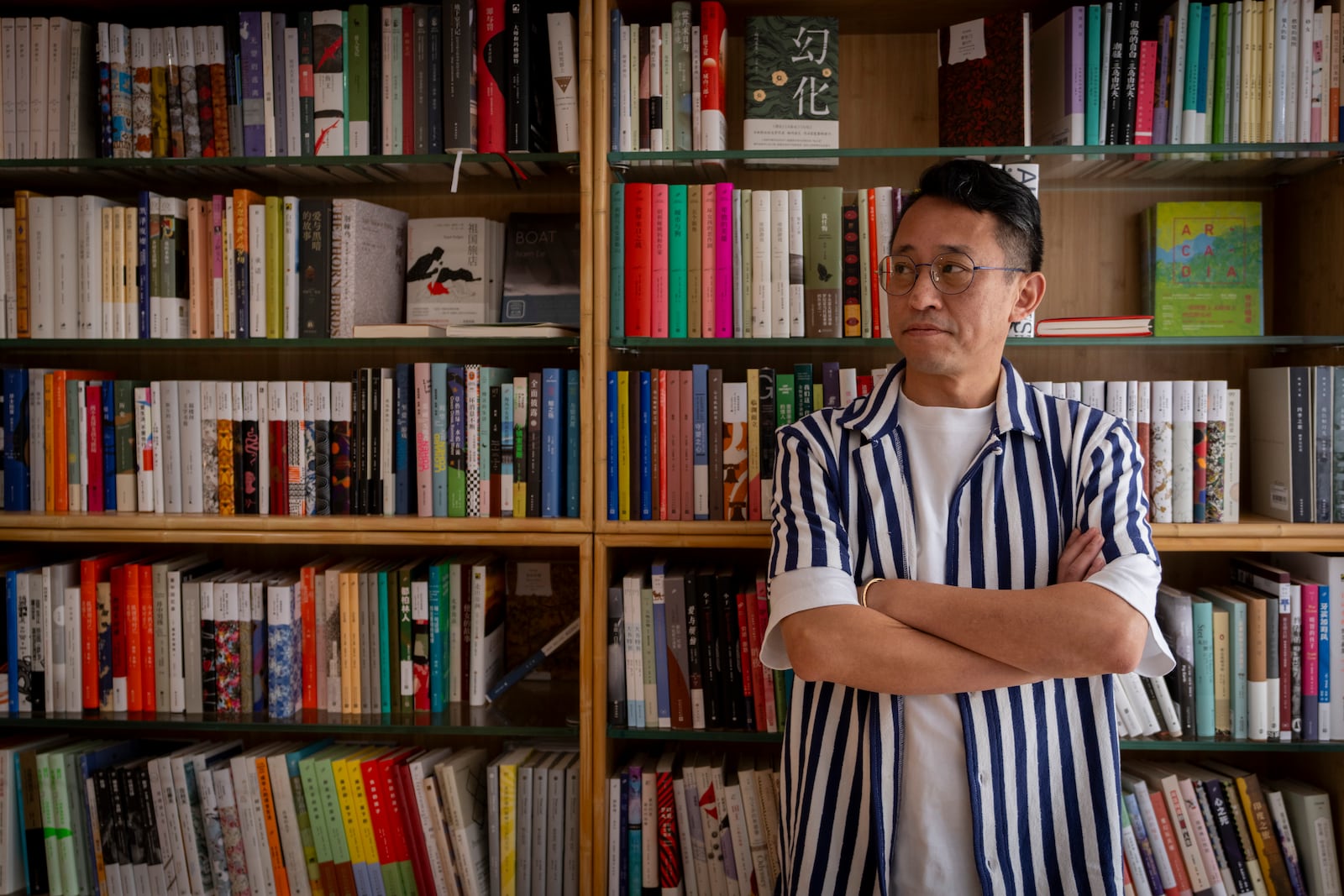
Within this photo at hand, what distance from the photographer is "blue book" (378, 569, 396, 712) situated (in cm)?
192

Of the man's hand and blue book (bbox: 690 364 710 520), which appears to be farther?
blue book (bbox: 690 364 710 520)

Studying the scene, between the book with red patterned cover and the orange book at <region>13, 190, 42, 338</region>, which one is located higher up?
the book with red patterned cover

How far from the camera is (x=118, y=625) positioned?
77.0 inches

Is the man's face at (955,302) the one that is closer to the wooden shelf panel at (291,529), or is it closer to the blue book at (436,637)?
the wooden shelf panel at (291,529)

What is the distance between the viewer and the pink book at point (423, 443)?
189cm

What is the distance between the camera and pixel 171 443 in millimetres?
1937

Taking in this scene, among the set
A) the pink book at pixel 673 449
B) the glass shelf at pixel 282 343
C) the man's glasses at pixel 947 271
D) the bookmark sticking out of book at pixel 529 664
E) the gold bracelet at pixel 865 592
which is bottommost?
the bookmark sticking out of book at pixel 529 664

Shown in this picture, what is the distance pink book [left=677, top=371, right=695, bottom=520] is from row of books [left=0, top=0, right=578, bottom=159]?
0.55 metres

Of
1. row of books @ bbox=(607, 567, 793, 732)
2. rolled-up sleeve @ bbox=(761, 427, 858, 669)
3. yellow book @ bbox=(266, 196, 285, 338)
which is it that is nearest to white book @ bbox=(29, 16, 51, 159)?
yellow book @ bbox=(266, 196, 285, 338)

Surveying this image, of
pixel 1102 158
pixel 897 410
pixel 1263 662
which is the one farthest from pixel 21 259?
pixel 1263 662

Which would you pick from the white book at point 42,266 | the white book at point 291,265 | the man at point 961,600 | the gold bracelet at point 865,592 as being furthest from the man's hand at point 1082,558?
the white book at point 42,266

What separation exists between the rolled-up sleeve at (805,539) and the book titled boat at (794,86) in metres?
0.69

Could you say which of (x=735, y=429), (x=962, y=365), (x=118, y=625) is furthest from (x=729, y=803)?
(x=118, y=625)

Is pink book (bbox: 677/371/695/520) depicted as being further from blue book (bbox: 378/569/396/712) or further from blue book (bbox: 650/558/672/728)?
blue book (bbox: 378/569/396/712)
